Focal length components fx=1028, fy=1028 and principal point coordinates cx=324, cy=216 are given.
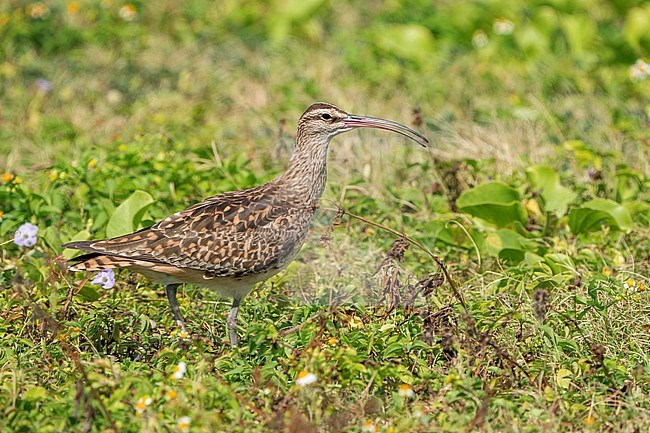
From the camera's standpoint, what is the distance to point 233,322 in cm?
593

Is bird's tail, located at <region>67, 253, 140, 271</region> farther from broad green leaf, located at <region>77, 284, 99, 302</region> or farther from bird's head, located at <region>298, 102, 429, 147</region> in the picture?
bird's head, located at <region>298, 102, 429, 147</region>

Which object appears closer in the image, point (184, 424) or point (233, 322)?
point (184, 424)

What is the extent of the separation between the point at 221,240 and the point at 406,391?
5.20 feet

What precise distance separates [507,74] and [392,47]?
1.29 metres

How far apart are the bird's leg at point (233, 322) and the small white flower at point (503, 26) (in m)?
6.07

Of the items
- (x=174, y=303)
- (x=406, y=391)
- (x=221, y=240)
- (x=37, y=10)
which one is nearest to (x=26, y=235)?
(x=174, y=303)

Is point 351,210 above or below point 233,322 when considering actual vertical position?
below

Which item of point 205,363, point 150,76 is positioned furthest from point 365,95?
point 205,363

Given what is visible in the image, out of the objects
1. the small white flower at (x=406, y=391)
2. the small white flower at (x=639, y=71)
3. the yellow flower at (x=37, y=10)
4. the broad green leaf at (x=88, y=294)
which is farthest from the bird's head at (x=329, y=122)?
the yellow flower at (x=37, y=10)

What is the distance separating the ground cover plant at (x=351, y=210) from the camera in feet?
16.3

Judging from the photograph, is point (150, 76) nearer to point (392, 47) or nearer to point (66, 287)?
point (392, 47)

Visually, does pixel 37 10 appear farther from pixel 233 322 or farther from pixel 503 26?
pixel 233 322

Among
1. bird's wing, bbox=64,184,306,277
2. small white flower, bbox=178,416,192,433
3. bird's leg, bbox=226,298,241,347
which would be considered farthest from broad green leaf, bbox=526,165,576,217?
small white flower, bbox=178,416,192,433

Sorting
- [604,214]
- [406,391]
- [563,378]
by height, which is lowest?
[604,214]
